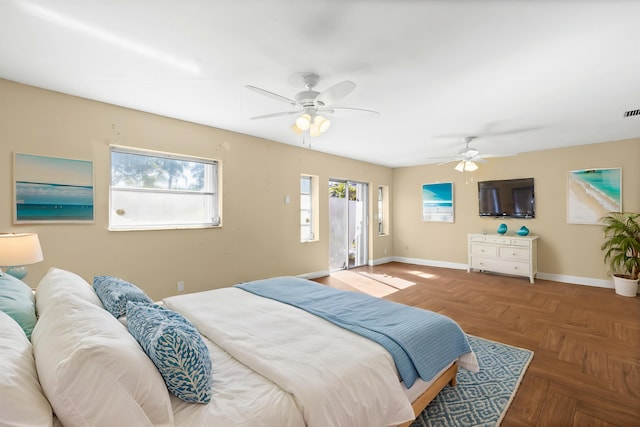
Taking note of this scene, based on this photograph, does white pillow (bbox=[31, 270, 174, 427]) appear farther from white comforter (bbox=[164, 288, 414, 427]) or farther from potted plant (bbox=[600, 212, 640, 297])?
potted plant (bbox=[600, 212, 640, 297])

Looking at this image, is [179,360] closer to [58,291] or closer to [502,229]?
[58,291]

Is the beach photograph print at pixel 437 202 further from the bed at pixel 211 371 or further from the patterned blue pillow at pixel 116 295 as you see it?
the patterned blue pillow at pixel 116 295

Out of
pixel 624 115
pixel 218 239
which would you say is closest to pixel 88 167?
pixel 218 239

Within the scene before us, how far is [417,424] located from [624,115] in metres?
4.43

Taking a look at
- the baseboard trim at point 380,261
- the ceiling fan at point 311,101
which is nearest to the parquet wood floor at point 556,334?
the baseboard trim at point 380,261

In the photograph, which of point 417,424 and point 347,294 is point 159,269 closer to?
point 347,294

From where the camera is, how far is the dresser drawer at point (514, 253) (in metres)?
5.49

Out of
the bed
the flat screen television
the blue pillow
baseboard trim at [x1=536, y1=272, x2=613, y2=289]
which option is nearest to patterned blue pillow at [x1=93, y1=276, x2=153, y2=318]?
the bed

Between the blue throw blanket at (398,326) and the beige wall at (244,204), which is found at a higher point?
the beige wall at (244,204)

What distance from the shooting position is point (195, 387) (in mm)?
1180

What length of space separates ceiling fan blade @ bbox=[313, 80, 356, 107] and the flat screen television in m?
5.14

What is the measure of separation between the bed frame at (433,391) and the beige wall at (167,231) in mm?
3251

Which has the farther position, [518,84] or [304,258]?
[304,258]

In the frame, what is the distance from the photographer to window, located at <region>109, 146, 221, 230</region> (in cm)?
357
